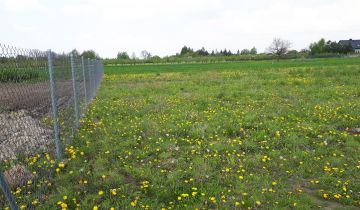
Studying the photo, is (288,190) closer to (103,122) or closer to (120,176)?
(120,176)

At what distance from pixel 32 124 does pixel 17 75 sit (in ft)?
9.53

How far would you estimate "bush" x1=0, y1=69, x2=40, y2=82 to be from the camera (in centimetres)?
383

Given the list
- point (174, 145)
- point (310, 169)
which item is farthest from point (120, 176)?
point (310, 169)

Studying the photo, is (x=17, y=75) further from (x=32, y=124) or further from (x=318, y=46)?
(x=318, y=46)

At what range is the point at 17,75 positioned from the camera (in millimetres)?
4121

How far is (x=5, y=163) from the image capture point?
525cm

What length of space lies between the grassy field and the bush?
1.63 metres

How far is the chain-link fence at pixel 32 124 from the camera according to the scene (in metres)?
4.10

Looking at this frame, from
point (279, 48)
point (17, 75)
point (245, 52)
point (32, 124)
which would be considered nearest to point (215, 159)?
point (17, 75)

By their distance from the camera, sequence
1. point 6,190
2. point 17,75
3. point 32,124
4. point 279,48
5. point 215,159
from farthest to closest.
Result: 1. point 279,48
2. point 32,124
3. point 215,159
4. point 17,75
5. point 6,190

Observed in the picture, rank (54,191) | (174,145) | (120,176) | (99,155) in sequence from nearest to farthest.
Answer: (54,191)
(120,176)
(99,155)
(174,145)

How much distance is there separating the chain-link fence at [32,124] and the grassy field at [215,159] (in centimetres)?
29

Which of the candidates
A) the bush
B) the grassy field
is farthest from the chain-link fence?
the grassy field

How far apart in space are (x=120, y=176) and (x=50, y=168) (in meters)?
1.18
